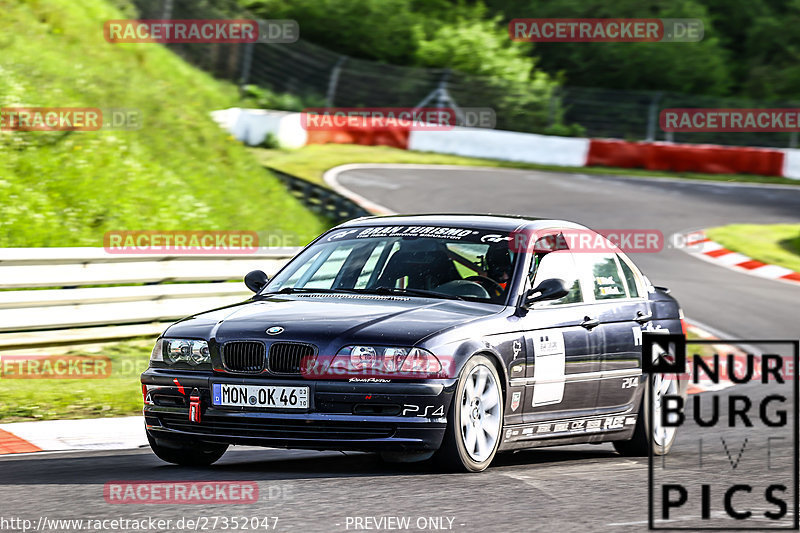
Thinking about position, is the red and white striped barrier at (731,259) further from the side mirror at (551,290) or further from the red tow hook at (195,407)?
the red tow hook at (195,407)

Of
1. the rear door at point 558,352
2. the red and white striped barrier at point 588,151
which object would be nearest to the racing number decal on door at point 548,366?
the rear door at point 558,352

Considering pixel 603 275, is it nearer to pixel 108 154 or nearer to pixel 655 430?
pixel 655 430

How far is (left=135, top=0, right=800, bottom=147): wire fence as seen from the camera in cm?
3053

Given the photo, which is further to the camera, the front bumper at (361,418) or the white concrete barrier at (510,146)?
the white concrete barrier at (510,146)

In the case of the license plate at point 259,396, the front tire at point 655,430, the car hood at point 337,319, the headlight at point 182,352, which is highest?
the car hood at point 337,319

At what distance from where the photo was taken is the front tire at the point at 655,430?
848 cm

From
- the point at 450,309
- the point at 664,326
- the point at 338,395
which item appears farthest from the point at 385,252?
the point at 664,326

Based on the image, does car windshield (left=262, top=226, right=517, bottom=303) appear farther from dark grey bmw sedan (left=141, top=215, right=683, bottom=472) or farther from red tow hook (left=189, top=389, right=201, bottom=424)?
red tow hook (left=189, top=389, right=201, bottom=424)

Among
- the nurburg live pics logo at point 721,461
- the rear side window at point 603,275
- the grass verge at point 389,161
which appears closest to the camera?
the nurburg live pics logo at point 721,461

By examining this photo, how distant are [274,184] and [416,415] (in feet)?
44.8

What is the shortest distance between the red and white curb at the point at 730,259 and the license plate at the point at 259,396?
46.0ft

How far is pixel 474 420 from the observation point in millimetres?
6801

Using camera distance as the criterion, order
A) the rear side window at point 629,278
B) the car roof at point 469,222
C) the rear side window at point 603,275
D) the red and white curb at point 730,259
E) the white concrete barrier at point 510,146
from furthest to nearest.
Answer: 1. the white concrete barrier at point 510,146
2. the red and white curb at point 730,259
3. the rear side window at point 629,278
4. the rear side window at point 603,275
5. the car roof at point 469,222

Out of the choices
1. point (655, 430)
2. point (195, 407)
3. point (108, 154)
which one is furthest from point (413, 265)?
point (108, 154)
